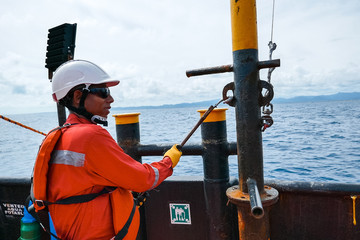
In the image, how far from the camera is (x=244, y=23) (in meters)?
2.15

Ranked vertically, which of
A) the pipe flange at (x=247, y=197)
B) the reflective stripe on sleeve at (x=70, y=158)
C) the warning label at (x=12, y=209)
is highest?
the reflective stripe on sleeve at (x=70, y=158)

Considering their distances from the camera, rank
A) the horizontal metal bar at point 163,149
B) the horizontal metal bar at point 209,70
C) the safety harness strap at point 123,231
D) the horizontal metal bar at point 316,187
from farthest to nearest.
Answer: the horizontal metal bar at point 163,149, the horizontal metal bar at point 316,187, the horizontal metal bar at point 209,70, the safety harness strap at point 123,231

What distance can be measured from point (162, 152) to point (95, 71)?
1518 millimetres

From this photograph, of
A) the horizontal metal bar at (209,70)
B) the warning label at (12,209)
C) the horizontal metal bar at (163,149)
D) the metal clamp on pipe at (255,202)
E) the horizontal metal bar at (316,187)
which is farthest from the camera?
the warning label at (12,209)

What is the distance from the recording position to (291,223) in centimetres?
300

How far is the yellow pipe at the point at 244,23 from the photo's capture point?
213cm

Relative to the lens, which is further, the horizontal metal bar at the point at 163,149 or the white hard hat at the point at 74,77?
the horizontal metal bar at the point at 163,149

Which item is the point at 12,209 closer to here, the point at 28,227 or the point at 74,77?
the point at 28,227

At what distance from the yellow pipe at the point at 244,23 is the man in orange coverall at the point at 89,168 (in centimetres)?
103

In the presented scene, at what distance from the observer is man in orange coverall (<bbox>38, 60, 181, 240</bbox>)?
Result: 179 centimetres

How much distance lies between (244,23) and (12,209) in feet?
13.9

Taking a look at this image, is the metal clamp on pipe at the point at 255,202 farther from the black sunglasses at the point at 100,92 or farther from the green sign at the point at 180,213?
the green sign at the point at 180,213

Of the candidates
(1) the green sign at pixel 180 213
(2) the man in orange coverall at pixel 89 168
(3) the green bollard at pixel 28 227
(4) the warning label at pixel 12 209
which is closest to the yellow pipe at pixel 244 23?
(2) the man in orange coverall at pixel 89 168

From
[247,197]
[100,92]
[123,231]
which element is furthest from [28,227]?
[247,197]
